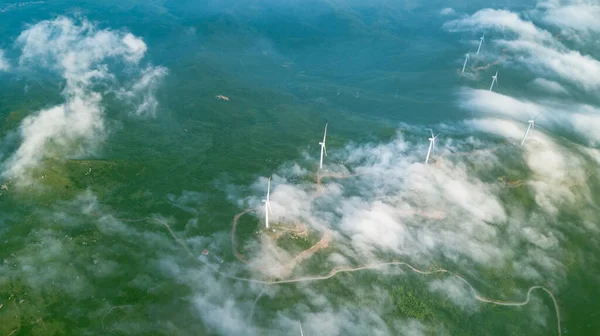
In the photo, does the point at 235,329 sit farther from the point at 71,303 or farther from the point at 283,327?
the point at 71,303

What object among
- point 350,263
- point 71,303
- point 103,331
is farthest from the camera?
point 350,263

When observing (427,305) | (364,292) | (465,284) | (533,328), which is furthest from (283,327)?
(533,328)

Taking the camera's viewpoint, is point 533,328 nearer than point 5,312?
No

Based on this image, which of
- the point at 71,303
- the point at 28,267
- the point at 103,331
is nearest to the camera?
the point at 103,331

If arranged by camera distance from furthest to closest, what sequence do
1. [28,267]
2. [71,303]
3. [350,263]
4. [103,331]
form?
[350,263] < [28,267] < [71,303] < [103,331]

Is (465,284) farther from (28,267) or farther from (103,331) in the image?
(28,267)

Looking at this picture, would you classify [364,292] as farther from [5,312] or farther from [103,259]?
[5,312]

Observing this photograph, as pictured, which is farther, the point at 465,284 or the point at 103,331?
the point at 465,284

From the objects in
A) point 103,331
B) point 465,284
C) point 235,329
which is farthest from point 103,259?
point 465,284
